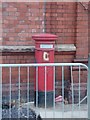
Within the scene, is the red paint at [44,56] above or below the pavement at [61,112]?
above

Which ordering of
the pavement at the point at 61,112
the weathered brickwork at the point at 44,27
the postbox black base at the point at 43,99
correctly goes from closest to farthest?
1. the pavement at the point at 61,112
2. the postbox black base at the point at 43,99
3. the weathered brickwork at the point at 44,27

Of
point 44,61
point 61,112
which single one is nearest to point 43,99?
point 61,112

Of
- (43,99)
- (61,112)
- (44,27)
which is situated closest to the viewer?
(61,112)

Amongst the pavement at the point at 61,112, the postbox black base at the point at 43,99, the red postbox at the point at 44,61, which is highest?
the red postbox at the point at 44,61

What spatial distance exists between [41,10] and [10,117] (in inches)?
94.9

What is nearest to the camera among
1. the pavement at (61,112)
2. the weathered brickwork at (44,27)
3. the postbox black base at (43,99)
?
the pavement at (61,112)

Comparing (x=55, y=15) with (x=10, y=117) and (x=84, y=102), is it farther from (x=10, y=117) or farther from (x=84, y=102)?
(x=10, y=117)

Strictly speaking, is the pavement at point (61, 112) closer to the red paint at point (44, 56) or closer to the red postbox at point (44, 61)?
the red postbox at point (44, 61)

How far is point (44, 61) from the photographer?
289 inches

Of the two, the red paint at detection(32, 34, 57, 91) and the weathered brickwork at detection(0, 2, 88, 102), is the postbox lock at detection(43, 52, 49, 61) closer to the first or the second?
the red paint at detection(32, 34, 57, 91)

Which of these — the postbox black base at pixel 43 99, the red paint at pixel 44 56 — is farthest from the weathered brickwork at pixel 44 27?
the postbox black base at pixel 43 99

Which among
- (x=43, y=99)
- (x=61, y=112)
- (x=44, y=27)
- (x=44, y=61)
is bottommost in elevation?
(x=61, y=112)

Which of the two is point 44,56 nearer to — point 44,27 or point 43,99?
point 43,99

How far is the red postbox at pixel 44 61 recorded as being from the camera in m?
7.27
